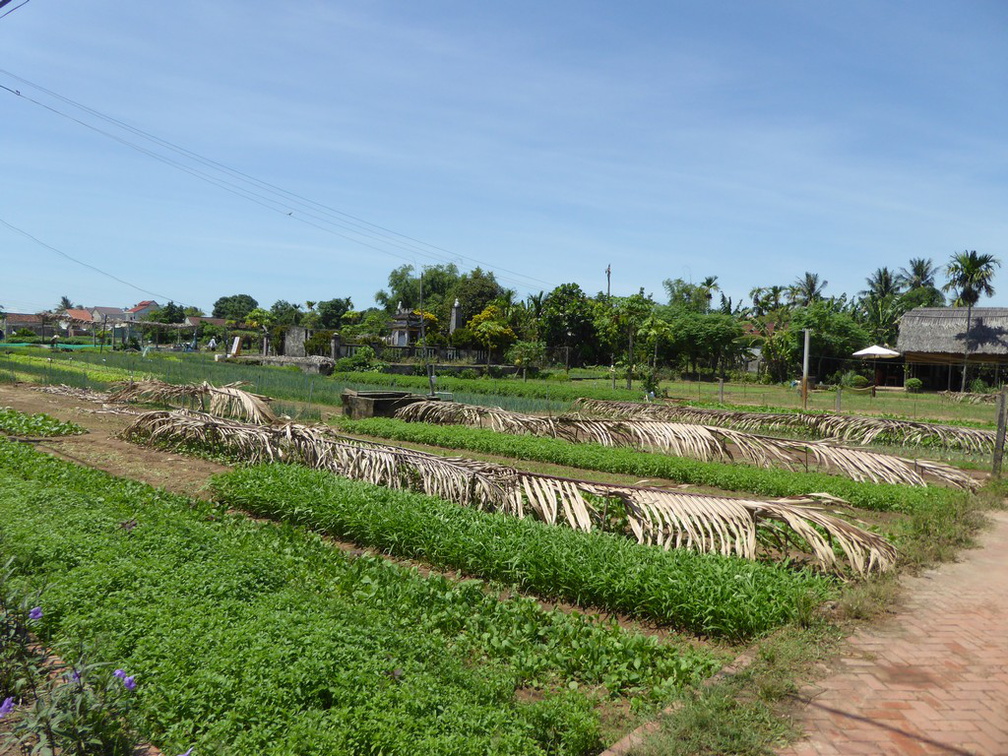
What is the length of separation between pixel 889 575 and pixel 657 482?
472 centimetres

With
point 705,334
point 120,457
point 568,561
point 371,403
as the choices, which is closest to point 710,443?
point 568,561

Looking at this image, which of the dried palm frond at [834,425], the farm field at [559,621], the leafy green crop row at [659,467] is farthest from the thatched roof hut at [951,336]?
the farm field at [559,621]

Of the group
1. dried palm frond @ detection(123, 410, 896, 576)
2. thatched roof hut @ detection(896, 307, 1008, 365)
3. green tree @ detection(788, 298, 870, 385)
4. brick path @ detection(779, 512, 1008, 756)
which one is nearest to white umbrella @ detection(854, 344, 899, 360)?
thatched roof hut @ detection(896, 307, 1008, 365)

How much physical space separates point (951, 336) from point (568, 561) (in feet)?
120

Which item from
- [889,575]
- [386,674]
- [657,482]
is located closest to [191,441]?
[657,482]

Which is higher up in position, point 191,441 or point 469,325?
point 469,325

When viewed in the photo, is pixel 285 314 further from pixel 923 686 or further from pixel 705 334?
pixel 923 686

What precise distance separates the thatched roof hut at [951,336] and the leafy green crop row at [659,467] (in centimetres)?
2830

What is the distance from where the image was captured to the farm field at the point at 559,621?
3.64 m

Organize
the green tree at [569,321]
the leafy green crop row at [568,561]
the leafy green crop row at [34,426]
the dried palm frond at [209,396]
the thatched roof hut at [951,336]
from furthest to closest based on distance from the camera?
the green tree at [569,321] → the thatched roof hut at [951,336] → the dried palm frond at [209,396] → the leafy green crop row at [34,426] → the leafy green crop row at [568,561]

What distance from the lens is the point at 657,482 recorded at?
10875mm

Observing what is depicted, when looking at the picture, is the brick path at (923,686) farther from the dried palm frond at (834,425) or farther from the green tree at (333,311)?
the green tree at (333,311)

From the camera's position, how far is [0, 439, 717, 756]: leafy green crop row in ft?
11.1

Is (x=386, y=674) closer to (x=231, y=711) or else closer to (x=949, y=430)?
(x=231, y=711)
